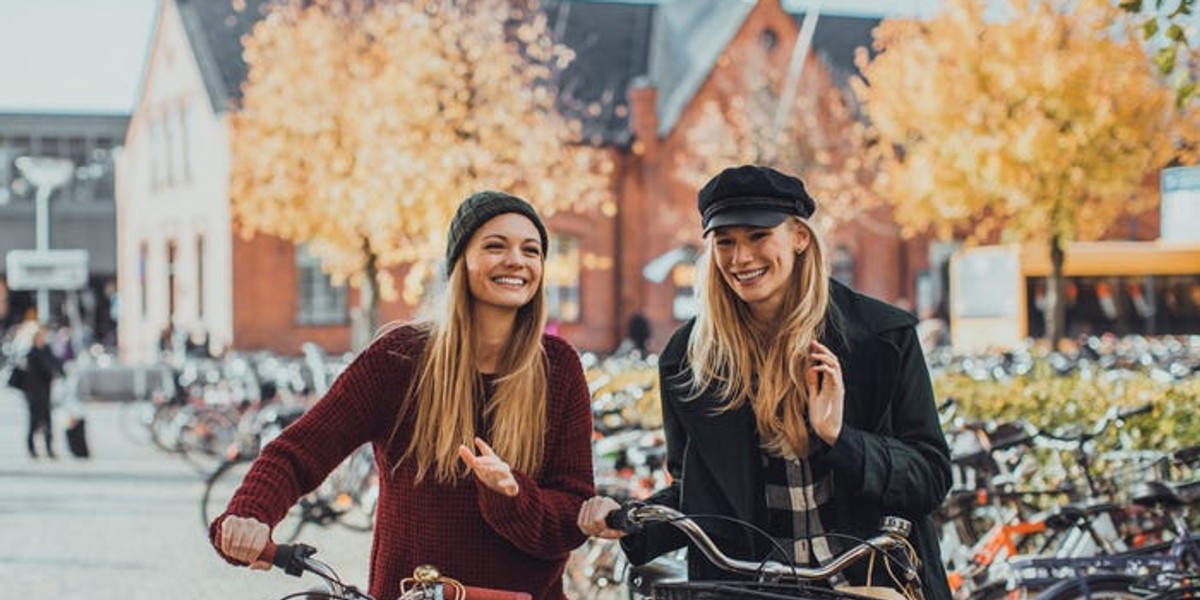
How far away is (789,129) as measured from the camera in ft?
128

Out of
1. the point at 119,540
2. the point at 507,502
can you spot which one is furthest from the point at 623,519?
the point at 119,540

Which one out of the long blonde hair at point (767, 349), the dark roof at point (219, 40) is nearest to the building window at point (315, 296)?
the dark roof at point (219, 40)

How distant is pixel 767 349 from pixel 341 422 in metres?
0.92

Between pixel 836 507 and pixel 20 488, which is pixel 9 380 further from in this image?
pixel 836 507

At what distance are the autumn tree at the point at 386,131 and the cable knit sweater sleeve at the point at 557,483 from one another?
19.5 meters

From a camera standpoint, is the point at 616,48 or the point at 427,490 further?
the point at 616,48

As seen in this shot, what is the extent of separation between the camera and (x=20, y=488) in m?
17.2

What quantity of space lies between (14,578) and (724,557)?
857 centimetres

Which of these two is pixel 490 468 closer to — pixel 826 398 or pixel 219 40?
pixel 826 398

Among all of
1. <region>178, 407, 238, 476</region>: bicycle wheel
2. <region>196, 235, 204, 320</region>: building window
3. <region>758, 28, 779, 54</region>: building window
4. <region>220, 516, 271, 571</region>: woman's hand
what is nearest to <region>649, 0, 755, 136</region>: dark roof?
<region>758, 28, 779, 54</region>: building window

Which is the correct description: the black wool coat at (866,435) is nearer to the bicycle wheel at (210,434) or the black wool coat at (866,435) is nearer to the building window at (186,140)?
the bicycle wheel at (210,434)

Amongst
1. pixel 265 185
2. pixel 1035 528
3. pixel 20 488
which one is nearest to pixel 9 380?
pixel 20 488

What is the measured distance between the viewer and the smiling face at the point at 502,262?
3695 millimetres

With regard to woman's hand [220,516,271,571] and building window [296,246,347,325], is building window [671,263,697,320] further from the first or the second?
woman's hand [220,516,271,571]
